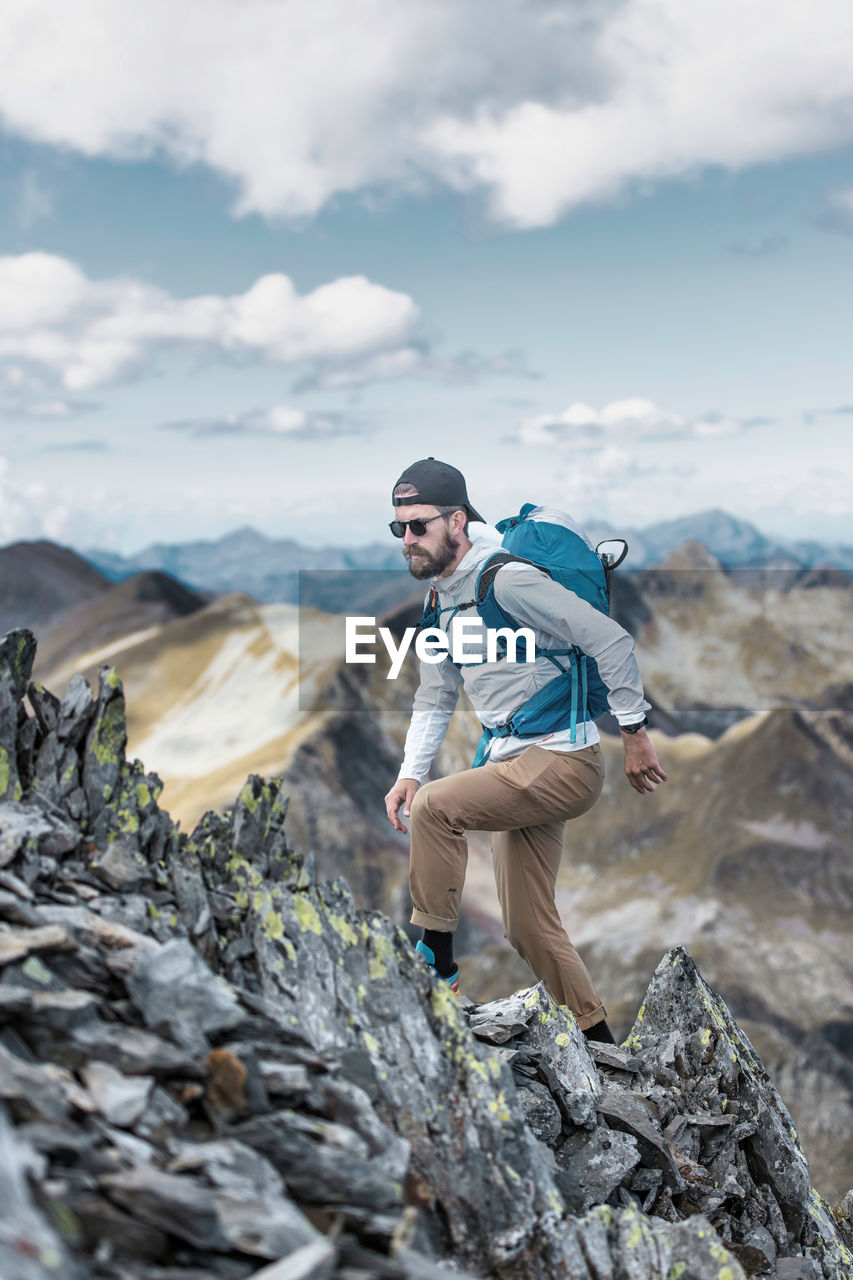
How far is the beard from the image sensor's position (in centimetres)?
1006

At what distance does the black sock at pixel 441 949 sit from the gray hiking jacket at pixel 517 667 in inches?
66.3

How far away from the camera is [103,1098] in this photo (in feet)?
18.9

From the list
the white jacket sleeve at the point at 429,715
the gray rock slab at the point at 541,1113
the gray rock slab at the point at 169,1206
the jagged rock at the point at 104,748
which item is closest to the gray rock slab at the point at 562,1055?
the gray rock slab at the point at 541,1113

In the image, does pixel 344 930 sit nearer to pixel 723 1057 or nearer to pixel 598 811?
pixel 723 1057

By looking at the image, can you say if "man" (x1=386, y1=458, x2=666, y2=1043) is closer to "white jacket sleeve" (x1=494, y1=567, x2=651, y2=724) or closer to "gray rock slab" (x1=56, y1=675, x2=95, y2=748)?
"white jacket sleeve" (x1=494, y1=567, x2=651, y2=724)

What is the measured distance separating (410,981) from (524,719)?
296 cm

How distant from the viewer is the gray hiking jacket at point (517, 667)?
9328 millimetres

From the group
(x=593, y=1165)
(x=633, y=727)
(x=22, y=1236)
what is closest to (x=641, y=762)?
(x=633, y=727)

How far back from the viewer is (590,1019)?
1145 centimetres

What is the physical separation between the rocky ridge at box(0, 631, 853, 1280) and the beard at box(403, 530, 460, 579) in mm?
2959

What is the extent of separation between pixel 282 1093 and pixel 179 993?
104 centimetres

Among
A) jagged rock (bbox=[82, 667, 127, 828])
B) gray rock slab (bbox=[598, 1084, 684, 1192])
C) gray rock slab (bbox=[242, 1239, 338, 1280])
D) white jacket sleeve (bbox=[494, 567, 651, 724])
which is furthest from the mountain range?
gray rock slab (bbox=[242, 1239, 338, 1280])

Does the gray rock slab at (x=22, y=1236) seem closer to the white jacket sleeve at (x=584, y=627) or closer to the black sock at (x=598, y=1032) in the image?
the white jacket sleeve at (x=584, y=627)

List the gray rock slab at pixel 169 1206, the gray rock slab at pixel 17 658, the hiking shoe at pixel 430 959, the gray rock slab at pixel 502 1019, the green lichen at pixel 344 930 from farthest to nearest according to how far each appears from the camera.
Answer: the gray rock slab at pixel 502 1019
the hiking shoe at pixel 430 959
the green lichen at pixel 344 930
the gray rock slab at pixel 17 658
the gray rock slab at pixel 169 1206
